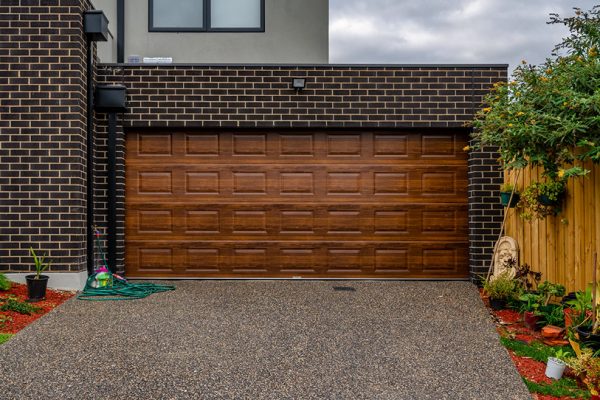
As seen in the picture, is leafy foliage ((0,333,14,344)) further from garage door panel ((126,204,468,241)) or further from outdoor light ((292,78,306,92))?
outdoor light ((292,78,306,92))

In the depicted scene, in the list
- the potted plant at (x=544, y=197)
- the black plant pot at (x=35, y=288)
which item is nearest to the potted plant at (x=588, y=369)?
the potted plant at (x=544, y=197)

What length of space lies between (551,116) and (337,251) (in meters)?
3.77

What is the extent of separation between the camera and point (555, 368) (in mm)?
4250

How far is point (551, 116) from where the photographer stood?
5.43 metres

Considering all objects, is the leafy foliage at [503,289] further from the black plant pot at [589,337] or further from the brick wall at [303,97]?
the black plant pot at [589,337]

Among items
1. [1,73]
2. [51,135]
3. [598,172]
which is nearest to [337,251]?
[598,172]

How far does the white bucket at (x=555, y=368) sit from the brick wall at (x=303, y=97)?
152 inches

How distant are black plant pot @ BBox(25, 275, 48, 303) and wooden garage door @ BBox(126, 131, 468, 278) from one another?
5.45 ft

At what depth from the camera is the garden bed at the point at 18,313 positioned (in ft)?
18.1

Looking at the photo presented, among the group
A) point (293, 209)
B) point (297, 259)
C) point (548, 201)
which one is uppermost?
point (548, 201)

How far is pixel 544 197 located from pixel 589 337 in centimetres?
218

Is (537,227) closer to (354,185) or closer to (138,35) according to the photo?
(354,185)

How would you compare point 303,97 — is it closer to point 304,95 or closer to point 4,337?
point 304,95

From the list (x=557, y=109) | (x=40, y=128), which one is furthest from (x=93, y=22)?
(x=557, y=109)
